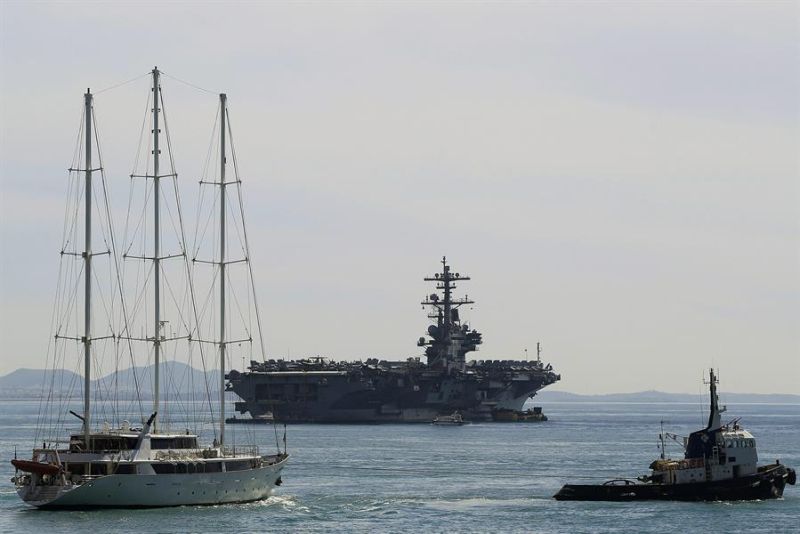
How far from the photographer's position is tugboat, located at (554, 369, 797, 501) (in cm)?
5847

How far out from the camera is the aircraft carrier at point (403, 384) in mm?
137750

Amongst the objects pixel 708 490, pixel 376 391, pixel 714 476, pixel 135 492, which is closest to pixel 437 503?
pixel 708 490

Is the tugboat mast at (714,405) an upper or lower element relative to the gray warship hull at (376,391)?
lower

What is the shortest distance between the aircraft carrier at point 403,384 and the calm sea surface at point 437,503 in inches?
1348

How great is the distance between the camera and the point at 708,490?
58.5 meters

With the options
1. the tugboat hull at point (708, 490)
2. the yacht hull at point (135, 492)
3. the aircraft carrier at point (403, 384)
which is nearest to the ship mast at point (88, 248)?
the yacht hull at point (135, 492)

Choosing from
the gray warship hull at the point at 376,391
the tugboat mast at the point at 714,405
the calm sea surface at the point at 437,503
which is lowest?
the calm sea surface at the point at 437,503

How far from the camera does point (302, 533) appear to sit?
49.5m

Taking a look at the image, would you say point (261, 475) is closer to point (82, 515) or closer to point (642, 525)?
point (82, 515)

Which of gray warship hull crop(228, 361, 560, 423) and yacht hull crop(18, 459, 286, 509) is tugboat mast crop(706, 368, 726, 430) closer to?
yacht hull crop(18, 459, 286, 509)

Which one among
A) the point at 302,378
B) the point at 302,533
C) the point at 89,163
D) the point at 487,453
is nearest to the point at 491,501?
the point at 302,533

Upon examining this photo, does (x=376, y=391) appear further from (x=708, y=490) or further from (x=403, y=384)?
(x=708, y=490)

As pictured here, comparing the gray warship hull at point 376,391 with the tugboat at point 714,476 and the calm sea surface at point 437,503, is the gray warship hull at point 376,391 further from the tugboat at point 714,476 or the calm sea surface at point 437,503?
the tugboat at point 714,476

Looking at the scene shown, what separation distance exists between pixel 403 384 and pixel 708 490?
269 feet
